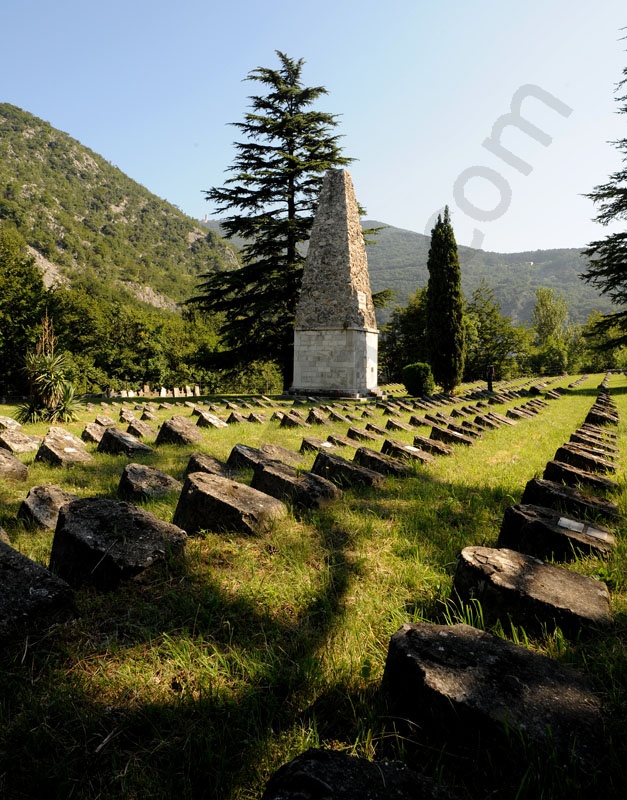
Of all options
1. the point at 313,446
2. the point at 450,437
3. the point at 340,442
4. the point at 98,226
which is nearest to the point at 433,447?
the point at 450,437

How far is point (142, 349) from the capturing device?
29.5 meters

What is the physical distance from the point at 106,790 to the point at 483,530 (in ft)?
8.08

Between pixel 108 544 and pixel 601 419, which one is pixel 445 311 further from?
pixel 108 544

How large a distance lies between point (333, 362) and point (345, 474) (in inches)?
610

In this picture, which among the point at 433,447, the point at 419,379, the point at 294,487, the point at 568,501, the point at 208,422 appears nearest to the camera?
the point at 568,501

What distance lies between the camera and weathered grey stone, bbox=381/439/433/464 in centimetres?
518

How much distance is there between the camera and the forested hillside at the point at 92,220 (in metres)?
86.4

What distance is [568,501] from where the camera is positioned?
3025 mm

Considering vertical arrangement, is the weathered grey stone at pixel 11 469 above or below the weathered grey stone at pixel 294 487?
below

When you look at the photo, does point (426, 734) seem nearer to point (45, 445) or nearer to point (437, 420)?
point (45, 445)

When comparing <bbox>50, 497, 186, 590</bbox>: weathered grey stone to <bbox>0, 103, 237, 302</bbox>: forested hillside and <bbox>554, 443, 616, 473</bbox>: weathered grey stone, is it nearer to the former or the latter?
<bbox>554, 443, 616, 473</bbox>: weathered grey stone

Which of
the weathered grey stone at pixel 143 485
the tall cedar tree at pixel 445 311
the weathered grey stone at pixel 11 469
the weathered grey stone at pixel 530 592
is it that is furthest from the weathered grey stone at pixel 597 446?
the tall cedar tree at pixel 445 311

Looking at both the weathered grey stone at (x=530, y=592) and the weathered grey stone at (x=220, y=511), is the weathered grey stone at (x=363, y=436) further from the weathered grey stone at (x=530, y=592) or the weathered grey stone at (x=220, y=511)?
the weathered grey stone at (x=530, y=592)

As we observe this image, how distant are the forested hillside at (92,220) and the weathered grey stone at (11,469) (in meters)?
76.5
